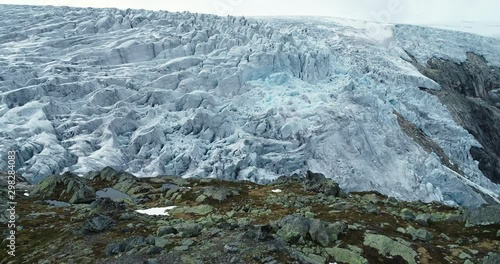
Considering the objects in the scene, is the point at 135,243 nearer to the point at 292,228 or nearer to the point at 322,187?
the point at 292,228

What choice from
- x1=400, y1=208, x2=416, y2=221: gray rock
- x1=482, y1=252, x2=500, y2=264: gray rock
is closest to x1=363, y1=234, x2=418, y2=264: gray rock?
x1=482, y1=252, x2=500, y2=264: gray rock

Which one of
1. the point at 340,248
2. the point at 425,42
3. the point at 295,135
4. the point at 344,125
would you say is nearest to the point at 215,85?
the point at 295,135

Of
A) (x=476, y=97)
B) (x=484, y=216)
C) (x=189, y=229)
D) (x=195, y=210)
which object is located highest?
(x=189, y=229)

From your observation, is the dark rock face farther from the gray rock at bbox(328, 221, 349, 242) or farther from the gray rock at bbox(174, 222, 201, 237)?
the gray rock at bbox(174, 222, 201, 237)

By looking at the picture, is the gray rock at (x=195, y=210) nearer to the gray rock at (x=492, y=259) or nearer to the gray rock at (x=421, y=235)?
the gray rock at (x=421, y=235)

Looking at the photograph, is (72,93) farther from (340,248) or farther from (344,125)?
(340,248)

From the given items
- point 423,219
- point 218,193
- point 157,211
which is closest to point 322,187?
point 218,193
